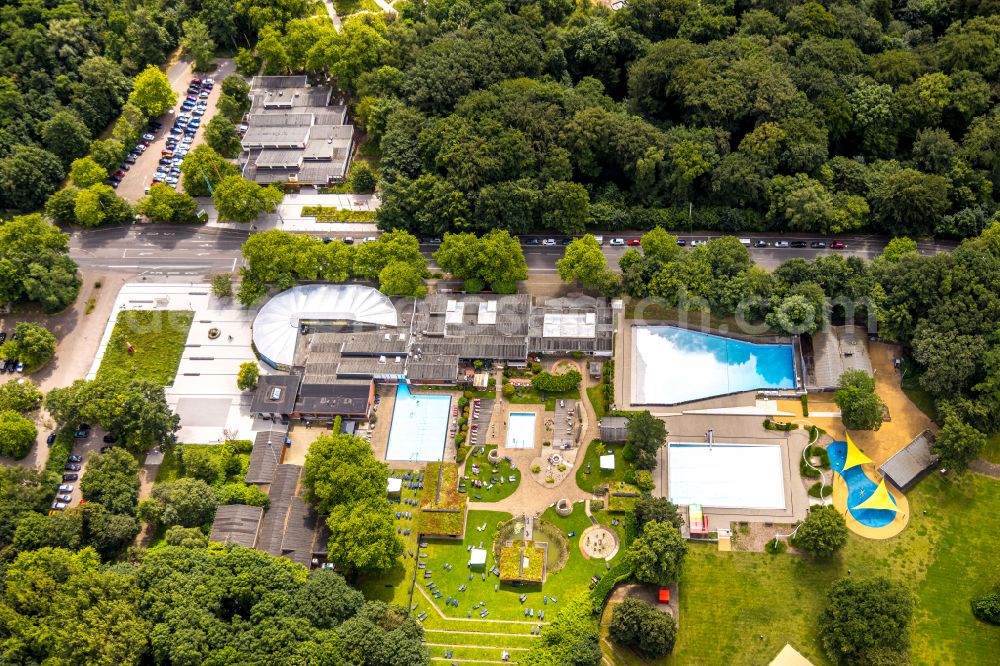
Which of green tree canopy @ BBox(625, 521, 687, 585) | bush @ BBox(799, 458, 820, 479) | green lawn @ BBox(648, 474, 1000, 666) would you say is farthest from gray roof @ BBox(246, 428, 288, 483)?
bush @ BBox(799, 458, 820, 479)

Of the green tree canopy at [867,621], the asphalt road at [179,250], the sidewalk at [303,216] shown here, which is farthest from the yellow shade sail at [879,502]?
the sidewalk at [303,216]

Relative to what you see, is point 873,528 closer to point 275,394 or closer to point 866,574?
point 866,574

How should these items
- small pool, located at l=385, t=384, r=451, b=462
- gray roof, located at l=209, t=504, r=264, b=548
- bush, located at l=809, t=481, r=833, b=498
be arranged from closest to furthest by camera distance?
gray roof, located at l=209, t=504, r=264, b=548 → bush, located at l=809, t=481, r=833, b=498 → small pool, located at l=385, t=384, r=451, b=462

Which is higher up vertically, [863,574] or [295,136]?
[295,136]

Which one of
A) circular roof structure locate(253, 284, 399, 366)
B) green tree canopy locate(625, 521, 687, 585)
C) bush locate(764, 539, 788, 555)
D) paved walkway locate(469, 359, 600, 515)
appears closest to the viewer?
green tree canopy locate(625, 521, 687, 585)

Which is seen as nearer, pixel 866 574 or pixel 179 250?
pixel 866 574


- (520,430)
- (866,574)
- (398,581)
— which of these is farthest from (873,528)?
(398,581)

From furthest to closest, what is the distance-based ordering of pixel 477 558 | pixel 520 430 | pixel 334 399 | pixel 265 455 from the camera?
pixel 334 399
pixel 520 430
pixel 265 455
pixel 477 558

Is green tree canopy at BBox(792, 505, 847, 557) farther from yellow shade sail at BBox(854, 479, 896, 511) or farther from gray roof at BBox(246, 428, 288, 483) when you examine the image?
gray roof at BBox(246, 428, 288, 483)
